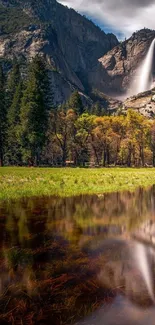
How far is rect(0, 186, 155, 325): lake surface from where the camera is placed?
5.54 meters

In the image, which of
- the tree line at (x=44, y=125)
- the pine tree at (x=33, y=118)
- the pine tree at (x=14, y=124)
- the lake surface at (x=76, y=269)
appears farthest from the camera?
the pine tree at (x=14, y=124)

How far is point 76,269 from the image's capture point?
296 inches

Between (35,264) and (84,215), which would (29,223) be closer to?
(84,215)

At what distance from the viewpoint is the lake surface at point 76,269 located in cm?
554

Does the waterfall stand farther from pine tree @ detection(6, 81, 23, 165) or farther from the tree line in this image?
pine tree @ detection(6, 81, 23, 165)

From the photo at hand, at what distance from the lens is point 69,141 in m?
81.8

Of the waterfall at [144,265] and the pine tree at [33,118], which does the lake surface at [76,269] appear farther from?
the pine tree at [33,118]

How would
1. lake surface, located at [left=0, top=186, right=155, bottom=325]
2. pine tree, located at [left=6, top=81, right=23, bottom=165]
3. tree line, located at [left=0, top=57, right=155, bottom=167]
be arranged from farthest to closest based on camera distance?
1. pine tree, located at [left=6, top=81, right=23, bottom=165]
2. tree line, located at [left=0, top=57, right=155, bottom=167]
3. lake surface, located at [left=0, top=186, right=155, bottom=325]

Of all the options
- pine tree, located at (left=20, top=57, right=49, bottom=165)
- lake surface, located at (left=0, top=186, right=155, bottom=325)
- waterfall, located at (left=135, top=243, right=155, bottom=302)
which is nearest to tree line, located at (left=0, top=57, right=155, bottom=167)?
pine tree, located at (left=20, top=57, right=49, bottom=165)

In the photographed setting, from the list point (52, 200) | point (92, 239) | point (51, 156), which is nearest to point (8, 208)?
point (52, 200)

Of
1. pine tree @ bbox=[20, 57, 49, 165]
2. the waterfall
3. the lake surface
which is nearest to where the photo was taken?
the lake surface

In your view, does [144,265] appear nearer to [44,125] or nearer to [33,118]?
[33,118]

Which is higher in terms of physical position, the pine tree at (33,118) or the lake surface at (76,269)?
the pine tree at (33,118)

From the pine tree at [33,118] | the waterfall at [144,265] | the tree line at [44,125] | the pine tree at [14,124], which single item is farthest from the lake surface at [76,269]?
the pine tree at [14,124]
